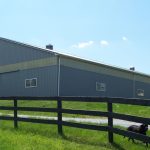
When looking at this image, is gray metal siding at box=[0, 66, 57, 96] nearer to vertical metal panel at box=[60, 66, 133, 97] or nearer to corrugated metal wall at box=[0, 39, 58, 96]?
corrugated metal wall at box=[0, 39, 58, 96]

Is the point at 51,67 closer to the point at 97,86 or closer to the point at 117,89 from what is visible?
the point at 97,86

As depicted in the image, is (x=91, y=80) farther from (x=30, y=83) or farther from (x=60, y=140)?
(x=60, y=140)

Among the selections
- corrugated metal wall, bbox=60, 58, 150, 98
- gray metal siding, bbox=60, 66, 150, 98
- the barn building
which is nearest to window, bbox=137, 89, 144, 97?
corrugated metal wall, bbox=60, 58, 150, 98

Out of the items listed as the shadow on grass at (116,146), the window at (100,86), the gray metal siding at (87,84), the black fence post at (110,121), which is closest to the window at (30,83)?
the gray metal siding at (87,84)

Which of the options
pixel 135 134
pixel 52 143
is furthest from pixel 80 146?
pixel 135 134

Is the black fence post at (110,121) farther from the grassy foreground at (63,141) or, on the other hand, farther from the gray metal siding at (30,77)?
the gray metal siding at (30,77)

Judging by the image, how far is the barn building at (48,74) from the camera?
3192 centimetres

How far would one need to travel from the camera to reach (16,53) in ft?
Result: 117

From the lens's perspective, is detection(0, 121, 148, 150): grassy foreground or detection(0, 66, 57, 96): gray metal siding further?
detection(0, 66, 57, 96): gray metal siding

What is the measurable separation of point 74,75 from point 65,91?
1.90 m

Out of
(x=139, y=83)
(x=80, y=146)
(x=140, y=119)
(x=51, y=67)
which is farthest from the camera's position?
(x=139, y=83)

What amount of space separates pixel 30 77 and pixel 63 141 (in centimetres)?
2380

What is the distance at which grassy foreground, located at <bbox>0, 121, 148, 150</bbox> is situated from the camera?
31.0 ft

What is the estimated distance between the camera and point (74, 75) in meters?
33.4
